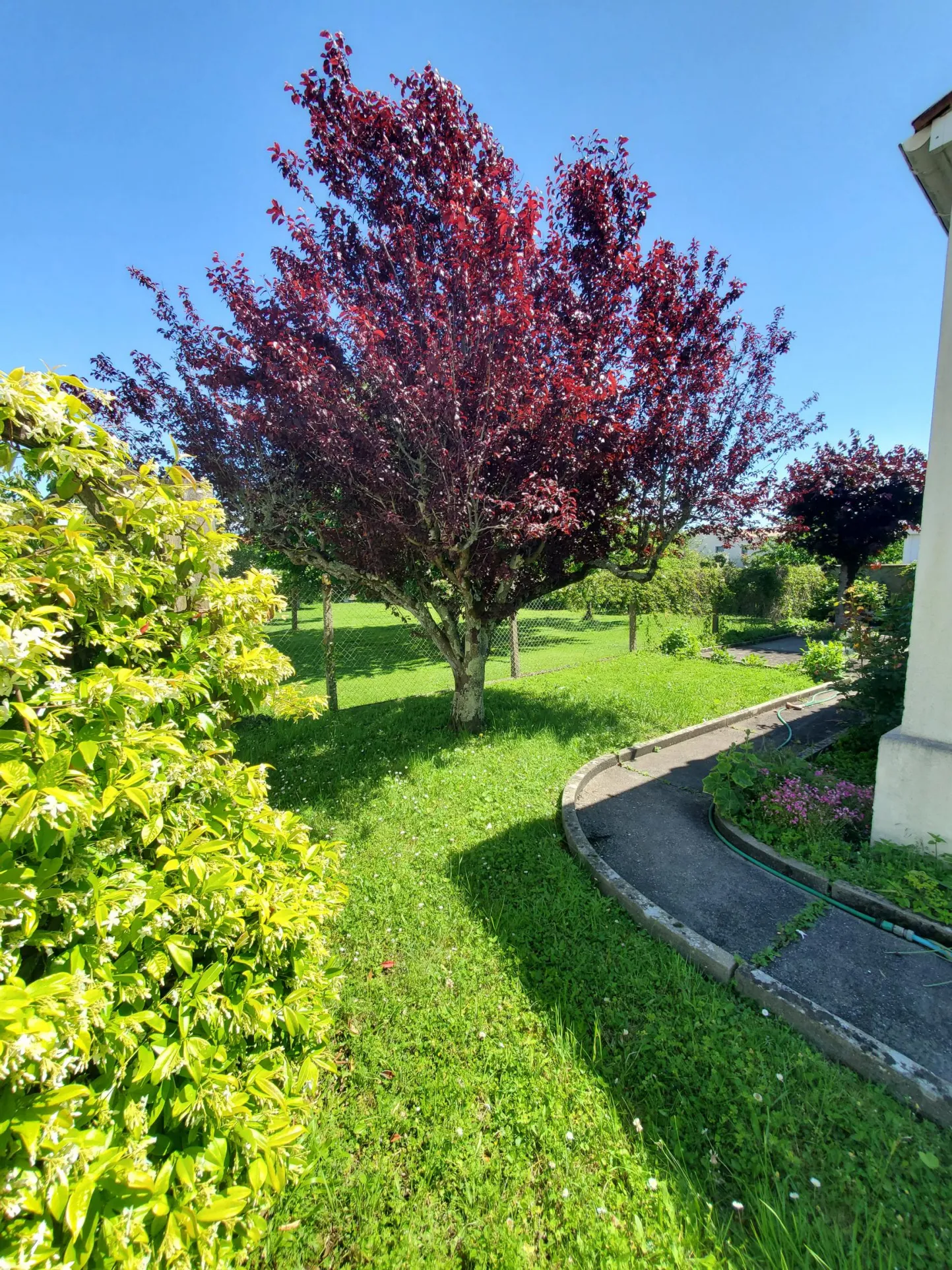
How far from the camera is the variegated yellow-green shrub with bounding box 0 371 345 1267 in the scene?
1.05 metres

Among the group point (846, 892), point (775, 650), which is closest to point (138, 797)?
point (846, 892)

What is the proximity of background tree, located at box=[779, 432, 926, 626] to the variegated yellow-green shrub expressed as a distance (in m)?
17.1

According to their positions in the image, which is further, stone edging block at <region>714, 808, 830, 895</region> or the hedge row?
the hedge row

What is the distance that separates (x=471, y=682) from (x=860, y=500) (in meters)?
16.2

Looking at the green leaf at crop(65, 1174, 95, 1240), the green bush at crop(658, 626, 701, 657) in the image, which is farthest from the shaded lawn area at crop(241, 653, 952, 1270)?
the green bush at crop(658, 626, 701, 657)

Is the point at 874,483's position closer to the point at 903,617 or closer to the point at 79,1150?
the point at 903,617

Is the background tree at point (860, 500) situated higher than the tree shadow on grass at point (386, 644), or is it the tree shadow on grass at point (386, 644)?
the background tree at point (860, 500)

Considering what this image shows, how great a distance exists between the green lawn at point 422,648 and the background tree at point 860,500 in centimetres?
361

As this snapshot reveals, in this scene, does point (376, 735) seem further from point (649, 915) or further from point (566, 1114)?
point (566, 1114)

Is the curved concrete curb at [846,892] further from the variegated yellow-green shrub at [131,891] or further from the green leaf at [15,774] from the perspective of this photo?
the green leaf at [15,774]

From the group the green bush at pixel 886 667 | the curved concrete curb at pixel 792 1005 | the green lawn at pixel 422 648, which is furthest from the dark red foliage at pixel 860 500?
the curved concrete curb at pixel 792 1005

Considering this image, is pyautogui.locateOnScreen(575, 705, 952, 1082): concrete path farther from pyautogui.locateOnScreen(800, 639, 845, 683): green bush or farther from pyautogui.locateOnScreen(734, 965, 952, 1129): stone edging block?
pyautogui.locateOnScreen(800, 639, 845, 683): green bush

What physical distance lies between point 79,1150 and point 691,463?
21.7 ft

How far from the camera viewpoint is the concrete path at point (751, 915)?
7.95 feet
